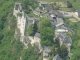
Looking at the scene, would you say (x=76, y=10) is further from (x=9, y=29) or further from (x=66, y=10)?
(x=9, y=29)

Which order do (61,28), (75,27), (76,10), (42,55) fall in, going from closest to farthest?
(42,55)
(61,28)
(75,27)
(76,10)

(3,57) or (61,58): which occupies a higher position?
(61,58)

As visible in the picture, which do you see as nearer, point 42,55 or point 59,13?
point 42,55

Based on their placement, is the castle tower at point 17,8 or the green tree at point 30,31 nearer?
the green tree at point 30,31

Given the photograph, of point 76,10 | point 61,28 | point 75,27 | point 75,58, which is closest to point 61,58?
point 75,58

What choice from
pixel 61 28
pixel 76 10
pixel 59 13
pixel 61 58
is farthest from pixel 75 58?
pixel 76 10

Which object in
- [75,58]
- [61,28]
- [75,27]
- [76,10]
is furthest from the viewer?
[76,10]

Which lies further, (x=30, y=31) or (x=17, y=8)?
(x=17, y=8)

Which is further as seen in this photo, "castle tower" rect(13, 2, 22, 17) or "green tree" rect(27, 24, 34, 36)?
"castle tower" rect(13, 2, 22, 17)

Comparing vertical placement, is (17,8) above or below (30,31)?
above
